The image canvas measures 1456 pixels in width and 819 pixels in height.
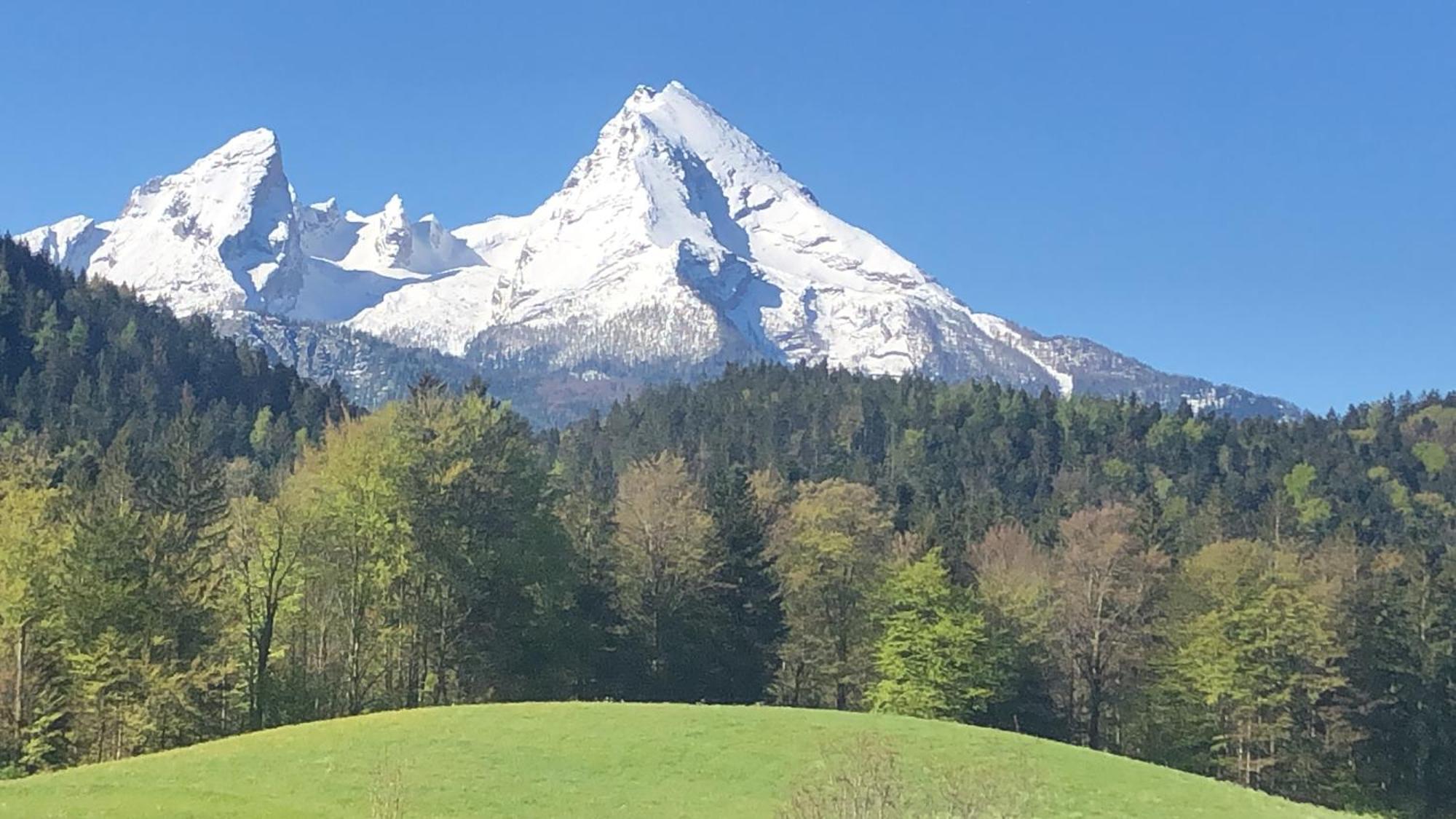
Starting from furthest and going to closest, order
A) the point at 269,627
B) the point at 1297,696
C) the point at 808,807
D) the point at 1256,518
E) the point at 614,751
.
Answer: the point at 1256,518 → the point at 1297,696 → the point at 269,627 → the point at 614,751 → the point at 808,807

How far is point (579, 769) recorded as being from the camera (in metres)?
42.9

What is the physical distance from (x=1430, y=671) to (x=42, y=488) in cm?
8236

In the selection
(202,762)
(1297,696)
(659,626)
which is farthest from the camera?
(1297,696)

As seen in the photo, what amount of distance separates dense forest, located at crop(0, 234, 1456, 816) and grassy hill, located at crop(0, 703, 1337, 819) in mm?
12407

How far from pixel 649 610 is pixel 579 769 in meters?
36.9

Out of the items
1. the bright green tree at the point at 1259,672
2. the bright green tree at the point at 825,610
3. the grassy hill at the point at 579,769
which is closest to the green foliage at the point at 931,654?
the bright green tree at the point at 825,610

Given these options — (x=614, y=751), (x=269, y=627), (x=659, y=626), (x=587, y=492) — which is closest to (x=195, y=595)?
(x=269, y=627)

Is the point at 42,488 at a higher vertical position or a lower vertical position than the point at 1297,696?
higher

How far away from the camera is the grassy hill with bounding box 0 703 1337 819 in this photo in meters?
35.2

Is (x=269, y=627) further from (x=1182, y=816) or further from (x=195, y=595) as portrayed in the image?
(x=1182, y=816)

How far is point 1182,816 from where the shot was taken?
41.2 m

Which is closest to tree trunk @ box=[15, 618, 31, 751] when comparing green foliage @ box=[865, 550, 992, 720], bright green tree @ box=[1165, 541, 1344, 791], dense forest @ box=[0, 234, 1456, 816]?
dense forest @ box=[0, 234, 1456, 816]

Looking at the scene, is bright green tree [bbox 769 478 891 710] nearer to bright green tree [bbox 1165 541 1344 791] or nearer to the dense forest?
the dense forest

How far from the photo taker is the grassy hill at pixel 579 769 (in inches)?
1387
